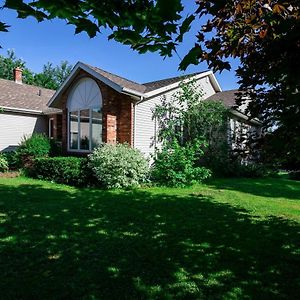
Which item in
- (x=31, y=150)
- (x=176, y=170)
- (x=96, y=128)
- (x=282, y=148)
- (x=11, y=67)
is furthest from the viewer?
(x=11, y=67)

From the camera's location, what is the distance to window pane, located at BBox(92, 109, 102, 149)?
14609mm

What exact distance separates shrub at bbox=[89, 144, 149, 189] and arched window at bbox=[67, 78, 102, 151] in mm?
2889

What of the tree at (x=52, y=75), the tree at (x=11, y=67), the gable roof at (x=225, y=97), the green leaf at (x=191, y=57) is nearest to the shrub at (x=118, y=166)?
the gable roof at (x=225, y=97)

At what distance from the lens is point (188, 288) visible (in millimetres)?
3771

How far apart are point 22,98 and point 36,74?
35.3 meters

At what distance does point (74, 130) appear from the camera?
15.9m

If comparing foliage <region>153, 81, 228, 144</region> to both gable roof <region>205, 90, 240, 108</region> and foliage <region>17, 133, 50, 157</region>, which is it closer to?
gable roof <region>205, 90, 240, 108</region>

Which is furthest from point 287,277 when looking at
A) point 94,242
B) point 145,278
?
point 94,242

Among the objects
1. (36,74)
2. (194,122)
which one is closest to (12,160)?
(194,122)

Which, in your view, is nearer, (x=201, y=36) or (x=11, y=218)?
(x=201, y=36)

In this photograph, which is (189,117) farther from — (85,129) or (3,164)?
(3,164)

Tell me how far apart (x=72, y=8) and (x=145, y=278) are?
3357 mm

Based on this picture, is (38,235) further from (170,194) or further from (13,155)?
(13,155)

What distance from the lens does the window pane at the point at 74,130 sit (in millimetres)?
15766
